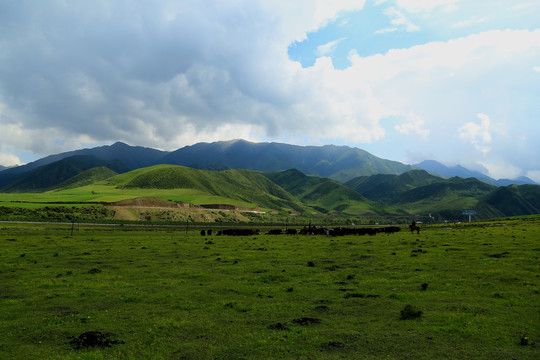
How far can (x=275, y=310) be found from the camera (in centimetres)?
1725

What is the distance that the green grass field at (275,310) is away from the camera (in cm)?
1230

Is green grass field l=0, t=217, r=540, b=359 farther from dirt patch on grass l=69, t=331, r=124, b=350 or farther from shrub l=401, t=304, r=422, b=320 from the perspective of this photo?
Result: shrub l=401, t=304, r=422, b=320

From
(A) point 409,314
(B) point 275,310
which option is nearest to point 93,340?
(B) point 275,310

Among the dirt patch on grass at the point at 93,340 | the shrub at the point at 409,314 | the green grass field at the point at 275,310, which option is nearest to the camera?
the green grass field at the point at 275,310

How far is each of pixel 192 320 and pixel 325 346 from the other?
273 inches

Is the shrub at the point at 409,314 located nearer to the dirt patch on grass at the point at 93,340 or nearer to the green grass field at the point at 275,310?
the green grass field at the point at 275,310

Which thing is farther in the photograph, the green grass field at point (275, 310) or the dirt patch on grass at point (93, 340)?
the dirt patch on grass at point (93, 340)

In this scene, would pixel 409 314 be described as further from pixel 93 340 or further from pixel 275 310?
pixel 93 340

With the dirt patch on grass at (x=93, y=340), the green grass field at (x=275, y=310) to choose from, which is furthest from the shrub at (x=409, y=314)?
the dirt patch on grass at (x=93, y=340)

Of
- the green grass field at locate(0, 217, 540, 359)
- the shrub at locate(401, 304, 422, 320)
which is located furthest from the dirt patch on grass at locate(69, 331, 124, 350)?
the shrub at locate(401, 304, 422, 320)

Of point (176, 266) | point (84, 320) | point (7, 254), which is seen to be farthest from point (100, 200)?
point (84, 320)

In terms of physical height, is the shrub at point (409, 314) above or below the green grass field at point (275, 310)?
above

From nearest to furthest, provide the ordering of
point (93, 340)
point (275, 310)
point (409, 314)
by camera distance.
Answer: point (93, 340) < point (409, 314) < point (275, 310)

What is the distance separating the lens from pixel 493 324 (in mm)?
14414
